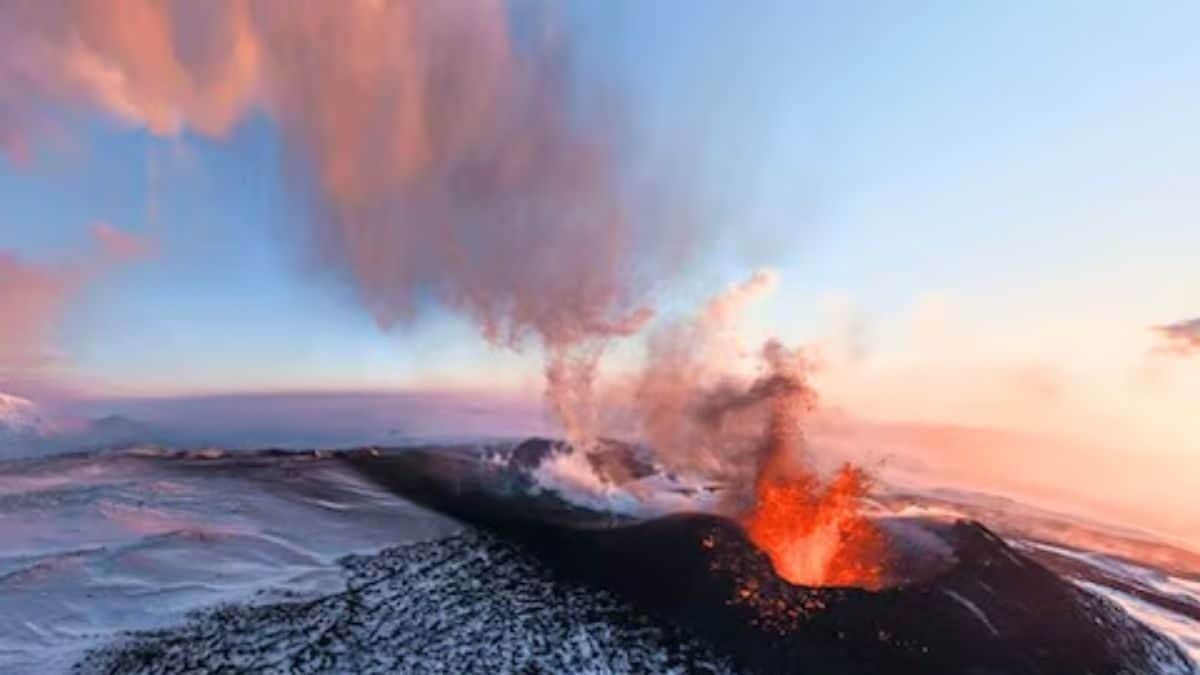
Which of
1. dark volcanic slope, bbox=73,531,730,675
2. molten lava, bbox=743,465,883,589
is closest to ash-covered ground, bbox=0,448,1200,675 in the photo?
dark volcanic slope, bbox=73,531,730,675

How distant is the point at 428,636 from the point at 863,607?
65.6ft

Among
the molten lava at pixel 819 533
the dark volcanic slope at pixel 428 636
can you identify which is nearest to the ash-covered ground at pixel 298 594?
the dark volcanic slope at pixel 428 636

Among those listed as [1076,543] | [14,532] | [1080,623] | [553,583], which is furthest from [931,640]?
[1076,543]

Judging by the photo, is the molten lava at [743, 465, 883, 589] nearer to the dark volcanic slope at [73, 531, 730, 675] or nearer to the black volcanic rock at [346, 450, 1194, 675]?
the black volcanic rock at [346, 450, 1194, 675]

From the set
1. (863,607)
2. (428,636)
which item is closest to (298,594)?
(428,636)

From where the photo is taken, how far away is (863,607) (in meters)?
35.2

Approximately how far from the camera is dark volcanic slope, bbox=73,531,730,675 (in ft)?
90.3

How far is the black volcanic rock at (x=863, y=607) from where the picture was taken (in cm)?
3241

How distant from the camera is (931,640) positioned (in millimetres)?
33625

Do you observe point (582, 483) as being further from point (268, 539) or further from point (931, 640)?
point (931, 640)

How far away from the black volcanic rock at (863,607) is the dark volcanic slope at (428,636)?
3.02 metres

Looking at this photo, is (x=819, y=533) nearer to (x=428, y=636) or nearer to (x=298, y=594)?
(x=428, y=636)

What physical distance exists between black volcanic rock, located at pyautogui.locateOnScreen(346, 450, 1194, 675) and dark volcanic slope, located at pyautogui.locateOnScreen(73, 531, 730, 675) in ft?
9.90

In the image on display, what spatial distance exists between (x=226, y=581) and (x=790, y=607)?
28.2 m
